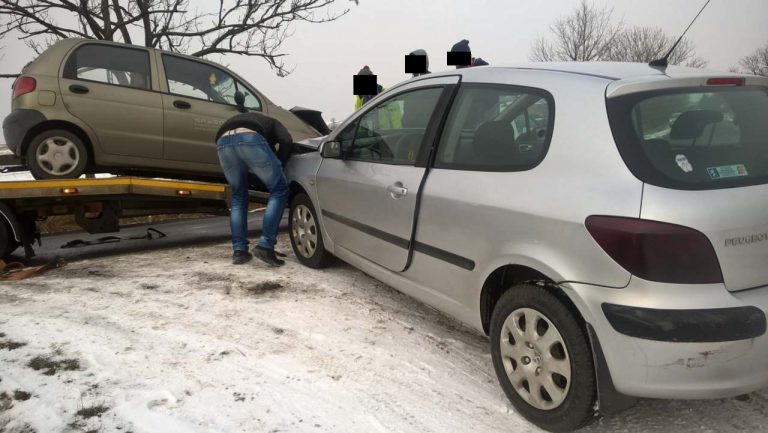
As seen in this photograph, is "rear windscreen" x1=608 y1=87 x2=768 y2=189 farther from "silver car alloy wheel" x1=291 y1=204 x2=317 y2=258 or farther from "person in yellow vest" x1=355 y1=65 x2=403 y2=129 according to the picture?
"silver car alloy wheel" x1=291 y1=204 x2=317 y2=258

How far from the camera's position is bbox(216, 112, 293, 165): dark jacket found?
4.37 m

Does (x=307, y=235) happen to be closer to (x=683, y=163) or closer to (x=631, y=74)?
(x=631, y=74)

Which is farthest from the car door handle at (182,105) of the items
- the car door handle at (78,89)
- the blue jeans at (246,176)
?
the blue jeans at (246,176)

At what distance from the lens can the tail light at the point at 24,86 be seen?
4.81 metres

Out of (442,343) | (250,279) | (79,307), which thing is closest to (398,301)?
(442,343)

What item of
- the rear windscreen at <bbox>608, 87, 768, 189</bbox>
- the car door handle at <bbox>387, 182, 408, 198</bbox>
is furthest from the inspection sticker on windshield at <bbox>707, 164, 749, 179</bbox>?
the car door handle at <bbox>387, 182, 408, 198</bbox>

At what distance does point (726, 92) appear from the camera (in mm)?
2258

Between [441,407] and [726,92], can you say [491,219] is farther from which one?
[726,92]

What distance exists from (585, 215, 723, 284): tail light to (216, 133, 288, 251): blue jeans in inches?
125

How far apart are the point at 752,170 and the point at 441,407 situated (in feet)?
5.28

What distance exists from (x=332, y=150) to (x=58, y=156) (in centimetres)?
285

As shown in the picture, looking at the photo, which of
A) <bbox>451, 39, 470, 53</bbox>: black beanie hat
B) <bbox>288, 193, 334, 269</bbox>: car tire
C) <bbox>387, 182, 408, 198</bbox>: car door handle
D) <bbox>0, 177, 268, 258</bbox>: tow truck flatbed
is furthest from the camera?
<bbox>451, 39, 470, 53</bbox>: black beanie hat

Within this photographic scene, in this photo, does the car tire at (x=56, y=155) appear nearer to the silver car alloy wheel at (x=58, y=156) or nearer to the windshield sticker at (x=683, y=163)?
the silver car alloy wheel at (x=58, y=156)

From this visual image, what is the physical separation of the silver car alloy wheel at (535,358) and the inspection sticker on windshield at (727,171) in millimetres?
818
